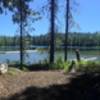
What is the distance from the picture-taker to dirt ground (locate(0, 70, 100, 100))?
11695 mm

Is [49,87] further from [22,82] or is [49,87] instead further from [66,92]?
[22,82]

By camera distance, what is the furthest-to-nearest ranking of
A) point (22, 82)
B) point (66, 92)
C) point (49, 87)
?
point (22, 82)
point (49, 87)
point (66, 92)

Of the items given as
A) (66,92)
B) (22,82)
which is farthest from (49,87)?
(22,82)

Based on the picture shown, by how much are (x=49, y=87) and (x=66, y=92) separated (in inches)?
31.1

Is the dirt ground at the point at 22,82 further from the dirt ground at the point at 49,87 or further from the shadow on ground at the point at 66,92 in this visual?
the shadow on ground at the point at 66,92

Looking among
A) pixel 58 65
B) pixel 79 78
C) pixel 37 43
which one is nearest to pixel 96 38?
pixel 37 43

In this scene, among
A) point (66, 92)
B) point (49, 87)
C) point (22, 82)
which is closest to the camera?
point (66, 92)

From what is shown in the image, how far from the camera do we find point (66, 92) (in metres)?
12.2

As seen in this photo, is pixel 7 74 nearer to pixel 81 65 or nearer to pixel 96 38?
Answer: pixel 81 65

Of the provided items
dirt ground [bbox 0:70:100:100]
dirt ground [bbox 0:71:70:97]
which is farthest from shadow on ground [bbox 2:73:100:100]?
dirt ground [bbox 0:71:70:97]

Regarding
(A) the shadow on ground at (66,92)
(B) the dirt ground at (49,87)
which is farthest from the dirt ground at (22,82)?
(A) the shadow on ground at (66,92)

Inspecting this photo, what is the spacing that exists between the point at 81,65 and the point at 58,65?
3057 mm

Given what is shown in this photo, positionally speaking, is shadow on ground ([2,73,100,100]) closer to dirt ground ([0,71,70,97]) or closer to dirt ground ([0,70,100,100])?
dirt ground ([0,70,100,100])

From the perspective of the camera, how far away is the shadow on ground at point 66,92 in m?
11.6
